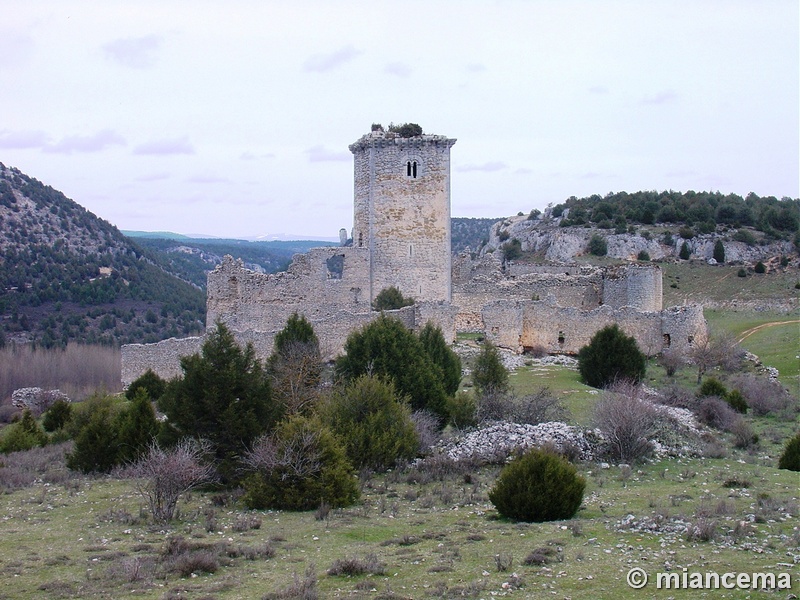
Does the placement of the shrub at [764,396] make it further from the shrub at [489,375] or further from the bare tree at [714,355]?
the shrub at [489,375]

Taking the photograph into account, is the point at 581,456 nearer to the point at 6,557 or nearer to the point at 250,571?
the point at 250,571

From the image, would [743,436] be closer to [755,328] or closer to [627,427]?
[627,427]

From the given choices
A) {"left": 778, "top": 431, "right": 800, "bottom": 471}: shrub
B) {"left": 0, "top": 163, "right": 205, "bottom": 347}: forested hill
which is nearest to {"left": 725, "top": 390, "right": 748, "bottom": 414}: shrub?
{"left": 778, "top": 431, "right": 800, "bottom": 471}: shrub

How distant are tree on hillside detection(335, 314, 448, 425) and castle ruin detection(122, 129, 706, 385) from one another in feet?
15.6

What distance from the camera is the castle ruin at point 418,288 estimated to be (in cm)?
3075

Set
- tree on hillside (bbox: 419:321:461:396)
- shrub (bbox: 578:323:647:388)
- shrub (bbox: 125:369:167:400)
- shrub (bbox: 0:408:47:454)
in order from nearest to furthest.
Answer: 1. tree on hillside (bbox: 419:321:461:396)
2. shrub (bbox: 0:408:47:454)
3. shrub (bbox: 578:323:647:388)
4. shrub (bbox: 125:369:167:400)

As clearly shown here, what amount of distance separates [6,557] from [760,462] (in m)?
13.3

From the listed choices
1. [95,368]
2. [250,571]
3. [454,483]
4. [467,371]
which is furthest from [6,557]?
[95,368]

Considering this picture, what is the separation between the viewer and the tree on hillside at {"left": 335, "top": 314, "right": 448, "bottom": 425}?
2273cm

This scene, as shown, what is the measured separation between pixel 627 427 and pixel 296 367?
7.65m

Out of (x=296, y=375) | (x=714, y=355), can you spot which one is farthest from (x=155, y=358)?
(x=714, y=355)

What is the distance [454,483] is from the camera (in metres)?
17.7

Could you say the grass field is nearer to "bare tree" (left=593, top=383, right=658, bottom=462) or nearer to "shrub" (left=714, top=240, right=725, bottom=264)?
"bare tree" (left=593, top=383, right=658, bottom=462)

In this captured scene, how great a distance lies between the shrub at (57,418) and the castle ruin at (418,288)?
1.94 metres
